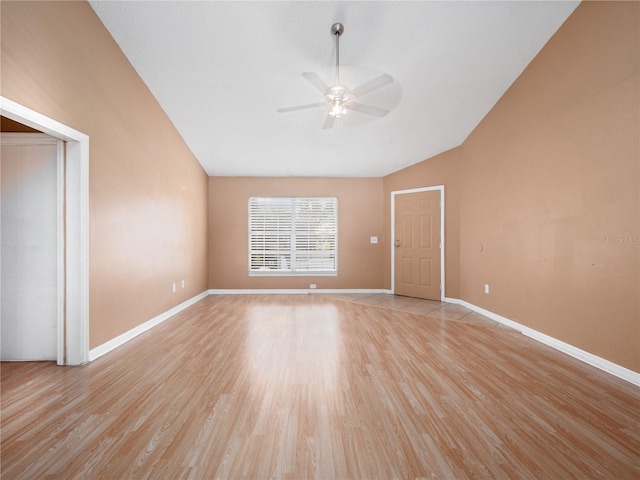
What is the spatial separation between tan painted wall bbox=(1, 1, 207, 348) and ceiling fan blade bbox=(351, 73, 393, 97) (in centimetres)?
262

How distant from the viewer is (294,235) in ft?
20.8

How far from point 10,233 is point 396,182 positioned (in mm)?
5721

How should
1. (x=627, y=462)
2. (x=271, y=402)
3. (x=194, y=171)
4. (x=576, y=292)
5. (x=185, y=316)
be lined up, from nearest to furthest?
(x=627, y=462) → (x=271, y=402) → (x=576, y=292) → (x=185, y=316) → (x=194, y=171)

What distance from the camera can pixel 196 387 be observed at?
2205mm

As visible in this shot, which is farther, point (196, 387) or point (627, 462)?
point (196, 387)

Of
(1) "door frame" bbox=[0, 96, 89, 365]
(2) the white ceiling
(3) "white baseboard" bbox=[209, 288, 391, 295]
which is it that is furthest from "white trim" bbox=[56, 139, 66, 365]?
(3) "white baseboard" bbox=[209, 288, 391, 295]

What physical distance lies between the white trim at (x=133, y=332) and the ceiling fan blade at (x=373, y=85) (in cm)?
371

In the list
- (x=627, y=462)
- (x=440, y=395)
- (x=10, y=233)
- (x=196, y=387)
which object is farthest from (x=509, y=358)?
(x=10, y=233)

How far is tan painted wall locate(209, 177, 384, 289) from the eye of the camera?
6.25 m

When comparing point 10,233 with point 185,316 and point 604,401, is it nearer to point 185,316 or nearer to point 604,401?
point 185,316

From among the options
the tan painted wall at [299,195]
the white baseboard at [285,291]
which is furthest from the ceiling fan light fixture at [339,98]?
the white baseboard at [285,291]

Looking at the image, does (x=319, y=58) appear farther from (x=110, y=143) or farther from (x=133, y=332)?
(x=133, y=332)

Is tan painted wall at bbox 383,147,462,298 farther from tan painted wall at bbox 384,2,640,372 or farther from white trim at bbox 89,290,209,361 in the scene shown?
white trim at bbox 89,290,209,361

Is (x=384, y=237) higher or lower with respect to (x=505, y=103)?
lower
